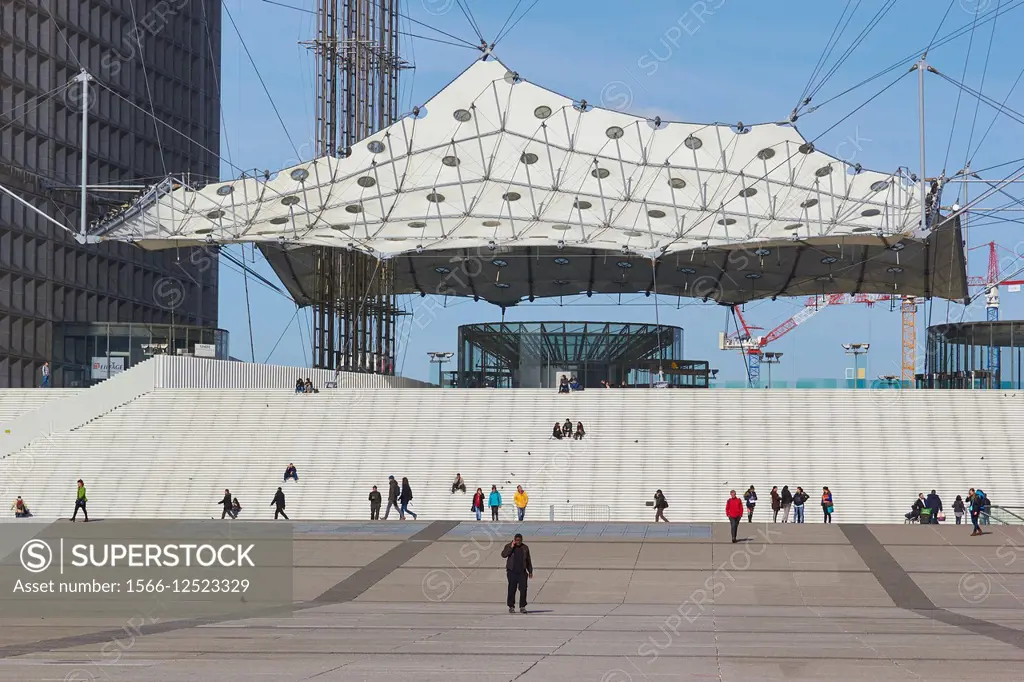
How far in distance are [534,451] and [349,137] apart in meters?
34.4

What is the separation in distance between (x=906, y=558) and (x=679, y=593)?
5918mm

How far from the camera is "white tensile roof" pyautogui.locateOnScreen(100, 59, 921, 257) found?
183 feet

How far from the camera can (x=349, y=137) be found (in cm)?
7419

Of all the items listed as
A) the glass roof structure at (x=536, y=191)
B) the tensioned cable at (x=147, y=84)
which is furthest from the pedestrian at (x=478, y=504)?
the tensioned cable at (x=147, y=84)

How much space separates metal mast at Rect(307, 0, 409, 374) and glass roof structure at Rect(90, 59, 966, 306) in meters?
11.4

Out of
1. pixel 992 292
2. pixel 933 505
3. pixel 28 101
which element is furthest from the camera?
pixel 992 292

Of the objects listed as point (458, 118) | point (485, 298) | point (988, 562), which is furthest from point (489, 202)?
point (988, 562)

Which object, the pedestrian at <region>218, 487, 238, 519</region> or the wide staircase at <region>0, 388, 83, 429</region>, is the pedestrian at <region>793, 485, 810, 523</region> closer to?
the pedestrian at <region>218, 487, 238, 519</region>

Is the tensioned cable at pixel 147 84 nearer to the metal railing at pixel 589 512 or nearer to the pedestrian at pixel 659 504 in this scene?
the metal railing at pixel 589 512

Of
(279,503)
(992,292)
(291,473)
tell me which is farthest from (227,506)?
(992,292)

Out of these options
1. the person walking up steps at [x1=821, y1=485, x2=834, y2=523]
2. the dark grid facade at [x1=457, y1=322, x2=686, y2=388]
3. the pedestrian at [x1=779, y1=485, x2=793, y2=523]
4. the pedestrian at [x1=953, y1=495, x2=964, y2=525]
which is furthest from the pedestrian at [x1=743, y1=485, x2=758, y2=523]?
the dark grid facade at [x1=457, y1=322, x2=686, y2=388]

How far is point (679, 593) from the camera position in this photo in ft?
83.2

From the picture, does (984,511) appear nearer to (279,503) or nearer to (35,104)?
(279,503)

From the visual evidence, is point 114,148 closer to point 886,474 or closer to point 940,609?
point 886,474
